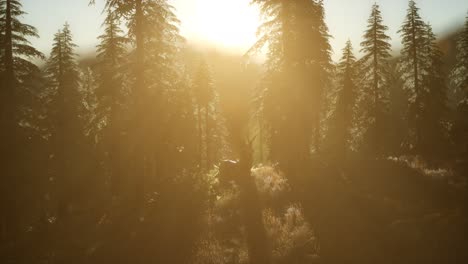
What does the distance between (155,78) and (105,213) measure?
8203mm

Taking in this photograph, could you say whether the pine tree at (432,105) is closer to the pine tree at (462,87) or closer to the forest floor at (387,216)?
the pine tree at (462,87)

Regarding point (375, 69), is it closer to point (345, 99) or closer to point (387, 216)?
point (345, 99)

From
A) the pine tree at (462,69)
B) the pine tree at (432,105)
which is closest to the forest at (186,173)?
the pine tree at (432,105)

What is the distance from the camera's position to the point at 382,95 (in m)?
35.3

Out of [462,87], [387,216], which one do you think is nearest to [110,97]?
[387,216]

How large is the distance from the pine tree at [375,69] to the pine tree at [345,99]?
4136 millimetres

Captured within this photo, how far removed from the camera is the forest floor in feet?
35.5

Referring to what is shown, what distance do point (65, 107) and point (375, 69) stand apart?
84.5 ft

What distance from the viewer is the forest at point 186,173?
12.8 m

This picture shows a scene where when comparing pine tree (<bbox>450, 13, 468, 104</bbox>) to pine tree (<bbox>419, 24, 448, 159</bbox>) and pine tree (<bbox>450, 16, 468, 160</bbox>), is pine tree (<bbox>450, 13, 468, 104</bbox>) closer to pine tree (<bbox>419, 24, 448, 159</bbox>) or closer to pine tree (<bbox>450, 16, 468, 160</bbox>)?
pine tree (<bbox>450, 16, 468, 160</bbox>)

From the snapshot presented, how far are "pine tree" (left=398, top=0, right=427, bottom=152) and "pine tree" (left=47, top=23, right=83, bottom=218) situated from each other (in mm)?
28488

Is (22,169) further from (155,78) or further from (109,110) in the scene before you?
(155,78)

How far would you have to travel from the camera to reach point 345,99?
39156 millimetres

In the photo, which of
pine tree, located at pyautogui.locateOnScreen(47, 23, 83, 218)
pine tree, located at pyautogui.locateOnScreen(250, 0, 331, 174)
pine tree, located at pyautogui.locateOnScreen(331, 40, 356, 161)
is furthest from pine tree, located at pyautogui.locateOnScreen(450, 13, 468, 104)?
pine tree, located at pyautogui.locateOnScreen(47, 23, 83, 218)
